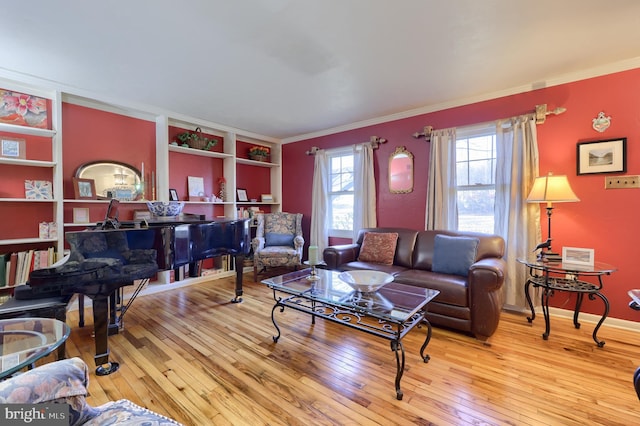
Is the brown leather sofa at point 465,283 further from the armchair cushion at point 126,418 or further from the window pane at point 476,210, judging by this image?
the armchair cushion at point 126,418

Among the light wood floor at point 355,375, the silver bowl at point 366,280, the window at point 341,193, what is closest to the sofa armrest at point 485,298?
the light wood floor at point 355,375

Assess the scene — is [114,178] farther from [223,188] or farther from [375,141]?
[375,141]

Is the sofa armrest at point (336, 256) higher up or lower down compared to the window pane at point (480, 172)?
lower down

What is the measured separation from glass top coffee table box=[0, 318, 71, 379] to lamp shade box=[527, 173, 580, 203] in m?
3.43

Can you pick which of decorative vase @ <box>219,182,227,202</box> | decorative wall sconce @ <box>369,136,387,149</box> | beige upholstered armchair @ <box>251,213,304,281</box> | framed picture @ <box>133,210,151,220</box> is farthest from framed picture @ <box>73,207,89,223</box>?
decorative wall sconce @ <box>369,136,387,149</box>

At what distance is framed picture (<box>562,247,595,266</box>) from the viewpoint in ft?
7.86

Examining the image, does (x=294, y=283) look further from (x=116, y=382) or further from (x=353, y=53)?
(x=353, y=53)

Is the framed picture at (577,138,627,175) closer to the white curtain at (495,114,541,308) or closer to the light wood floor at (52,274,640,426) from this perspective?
the white curtain at (495,114,541,308)

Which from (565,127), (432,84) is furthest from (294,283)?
(565,127)

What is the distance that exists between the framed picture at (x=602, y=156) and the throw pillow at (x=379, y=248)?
77.0 inches

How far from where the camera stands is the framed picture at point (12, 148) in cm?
267

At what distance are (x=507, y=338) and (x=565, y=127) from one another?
216cm

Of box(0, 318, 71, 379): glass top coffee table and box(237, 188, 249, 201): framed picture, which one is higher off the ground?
box(237, 188, 249, 201): framed picture

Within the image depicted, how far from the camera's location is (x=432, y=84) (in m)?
2.88
